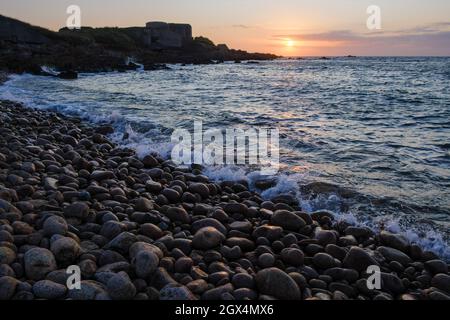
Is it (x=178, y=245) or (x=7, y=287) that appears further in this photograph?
(x=178, y=245)

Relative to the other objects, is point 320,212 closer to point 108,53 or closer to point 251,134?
point 251,134

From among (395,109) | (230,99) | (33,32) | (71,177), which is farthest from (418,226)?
(33,32)

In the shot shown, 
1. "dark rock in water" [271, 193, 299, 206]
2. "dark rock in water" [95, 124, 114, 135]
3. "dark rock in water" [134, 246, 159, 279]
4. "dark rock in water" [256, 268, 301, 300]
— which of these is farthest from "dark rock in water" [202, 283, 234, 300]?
"dark rock in water" [95, 124, 114, 135]

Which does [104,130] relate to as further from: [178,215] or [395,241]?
[395,241]

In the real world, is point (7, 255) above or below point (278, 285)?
above

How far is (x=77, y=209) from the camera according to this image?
4809mm

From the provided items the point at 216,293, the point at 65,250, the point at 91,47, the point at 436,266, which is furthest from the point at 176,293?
the point at 91,47

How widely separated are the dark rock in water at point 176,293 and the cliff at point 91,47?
1415 inches

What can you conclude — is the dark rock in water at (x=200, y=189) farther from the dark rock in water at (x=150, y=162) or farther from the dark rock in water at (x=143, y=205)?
the dark rock in water at (x=150, y=162)

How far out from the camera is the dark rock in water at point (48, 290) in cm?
325

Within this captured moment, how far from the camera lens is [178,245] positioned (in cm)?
430

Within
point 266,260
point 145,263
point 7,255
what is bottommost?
point 266,260

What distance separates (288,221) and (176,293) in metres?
2.08
